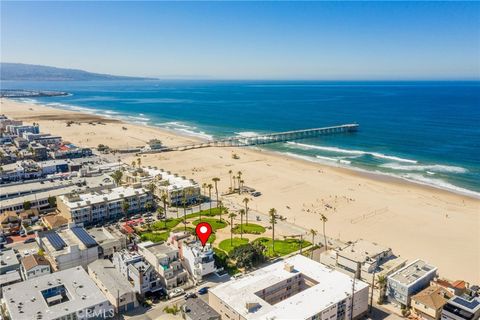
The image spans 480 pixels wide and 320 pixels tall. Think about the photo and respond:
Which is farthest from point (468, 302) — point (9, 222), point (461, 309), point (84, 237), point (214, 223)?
point (9, 222)

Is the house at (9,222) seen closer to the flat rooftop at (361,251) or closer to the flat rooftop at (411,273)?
the flat rooftop at (361,251)

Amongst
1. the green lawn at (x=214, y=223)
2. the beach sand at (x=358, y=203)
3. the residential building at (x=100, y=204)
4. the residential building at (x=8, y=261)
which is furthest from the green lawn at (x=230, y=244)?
the residential building at (x=8, y=261)

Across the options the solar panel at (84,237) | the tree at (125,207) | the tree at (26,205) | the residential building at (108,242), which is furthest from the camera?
the tree at (26,205)

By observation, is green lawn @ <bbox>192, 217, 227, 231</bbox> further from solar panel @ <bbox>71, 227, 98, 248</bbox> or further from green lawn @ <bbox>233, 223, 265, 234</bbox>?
solar panel @ <bbox>71, 227, 98, 248</bbox>

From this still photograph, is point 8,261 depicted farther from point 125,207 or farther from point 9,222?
point 125,207

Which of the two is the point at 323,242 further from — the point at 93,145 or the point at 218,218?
the point at 93,145

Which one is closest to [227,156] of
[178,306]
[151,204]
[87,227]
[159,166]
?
[159,166]
